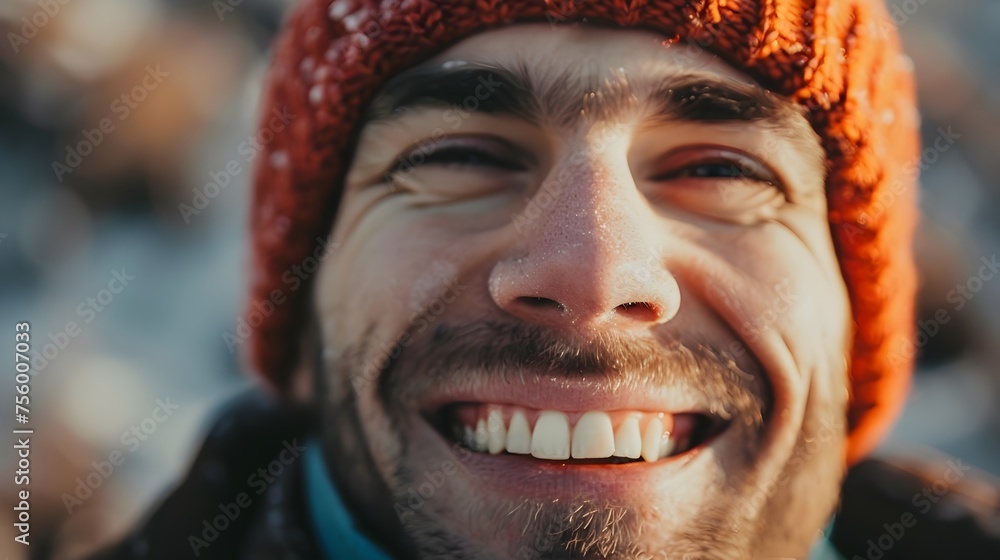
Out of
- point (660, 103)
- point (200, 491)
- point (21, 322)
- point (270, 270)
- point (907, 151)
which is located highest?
point (660, 103)

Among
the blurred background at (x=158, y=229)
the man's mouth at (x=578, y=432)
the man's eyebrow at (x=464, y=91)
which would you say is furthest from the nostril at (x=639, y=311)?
the blurred background at (x=158, y=229)

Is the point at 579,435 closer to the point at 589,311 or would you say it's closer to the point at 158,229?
the point at 589,311

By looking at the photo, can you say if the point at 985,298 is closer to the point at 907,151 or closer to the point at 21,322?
the point at 907,151

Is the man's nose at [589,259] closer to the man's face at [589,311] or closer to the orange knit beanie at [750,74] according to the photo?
the man's face at [589,311]

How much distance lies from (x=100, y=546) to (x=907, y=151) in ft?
4.09

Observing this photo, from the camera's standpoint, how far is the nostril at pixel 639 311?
0.79 meters

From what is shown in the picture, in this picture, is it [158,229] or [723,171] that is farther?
[158,229]

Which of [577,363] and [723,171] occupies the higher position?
[723,171]

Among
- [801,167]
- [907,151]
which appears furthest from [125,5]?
[907,151]

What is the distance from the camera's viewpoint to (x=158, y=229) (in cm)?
131

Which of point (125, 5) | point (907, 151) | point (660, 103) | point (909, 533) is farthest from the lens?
point (125, 5)

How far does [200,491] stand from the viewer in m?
1.07

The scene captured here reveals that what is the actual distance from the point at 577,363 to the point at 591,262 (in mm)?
103

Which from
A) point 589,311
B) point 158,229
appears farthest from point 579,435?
point 158,229
